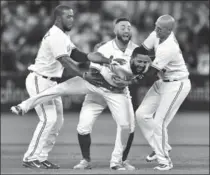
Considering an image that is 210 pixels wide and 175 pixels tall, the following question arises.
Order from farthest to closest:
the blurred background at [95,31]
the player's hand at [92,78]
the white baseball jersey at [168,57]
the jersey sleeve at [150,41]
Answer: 1. the blurred background at [95,31]
2. the jersey sleeve at [150,41]
3. the white baseball jersey at [168,57]
4. the player's hand at [92,78]

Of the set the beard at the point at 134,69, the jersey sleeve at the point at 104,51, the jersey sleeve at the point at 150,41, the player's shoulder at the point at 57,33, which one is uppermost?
the player's shoulder at the point at 57,33

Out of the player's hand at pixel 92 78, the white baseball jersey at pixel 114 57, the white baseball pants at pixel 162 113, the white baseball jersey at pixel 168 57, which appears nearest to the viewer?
the white baseball jersey at pixel 114 57

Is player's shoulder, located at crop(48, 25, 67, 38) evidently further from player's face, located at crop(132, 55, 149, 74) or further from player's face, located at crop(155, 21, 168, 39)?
player's face, located at crop(155, 21, 168, 39)

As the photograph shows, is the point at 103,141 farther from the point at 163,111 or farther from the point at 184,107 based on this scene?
the point at 184,107

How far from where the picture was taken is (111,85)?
31.0ft

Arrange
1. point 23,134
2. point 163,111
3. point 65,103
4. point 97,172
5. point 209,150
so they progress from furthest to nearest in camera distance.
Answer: point 65,103
point 23,134
point 209,150
point 163,111
point 97,172

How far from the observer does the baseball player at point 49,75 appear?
31.0 feet

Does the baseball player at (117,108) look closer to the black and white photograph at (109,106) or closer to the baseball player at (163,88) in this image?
the black and white photograph at (109,106)

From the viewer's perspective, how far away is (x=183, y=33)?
18.8m

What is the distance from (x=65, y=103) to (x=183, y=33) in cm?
397

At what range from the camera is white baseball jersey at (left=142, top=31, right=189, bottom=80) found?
9430mm

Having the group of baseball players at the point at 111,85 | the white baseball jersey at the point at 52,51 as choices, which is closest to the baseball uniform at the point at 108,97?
the group of baseball players at the point at 111,85

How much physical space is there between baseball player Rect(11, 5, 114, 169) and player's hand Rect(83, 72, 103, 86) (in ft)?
0.41

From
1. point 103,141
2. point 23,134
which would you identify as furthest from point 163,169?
point 23,134
